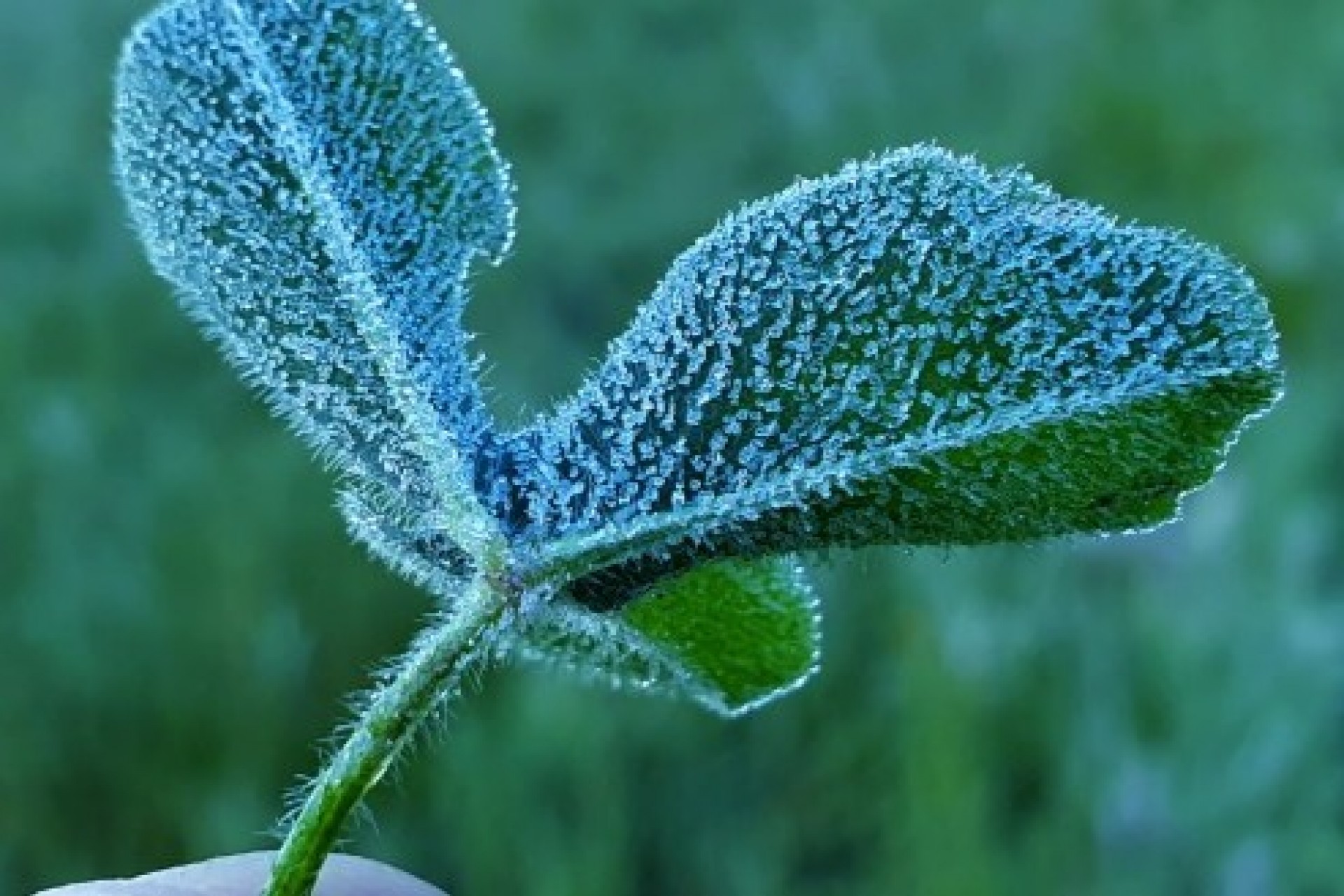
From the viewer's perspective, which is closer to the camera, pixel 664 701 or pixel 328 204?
pixel 328 204

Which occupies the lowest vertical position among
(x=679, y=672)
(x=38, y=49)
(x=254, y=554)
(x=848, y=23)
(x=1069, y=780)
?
(x=679, y=672)

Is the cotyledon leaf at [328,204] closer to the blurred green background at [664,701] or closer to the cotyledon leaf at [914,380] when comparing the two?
the cotyledon leaf at [914,380]

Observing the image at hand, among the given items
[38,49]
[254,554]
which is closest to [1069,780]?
[254,554]

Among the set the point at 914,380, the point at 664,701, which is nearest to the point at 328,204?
the point at 914,380

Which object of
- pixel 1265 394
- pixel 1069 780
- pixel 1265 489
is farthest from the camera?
pixel 1265 489

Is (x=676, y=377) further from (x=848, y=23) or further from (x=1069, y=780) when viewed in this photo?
(x=848, y=23)

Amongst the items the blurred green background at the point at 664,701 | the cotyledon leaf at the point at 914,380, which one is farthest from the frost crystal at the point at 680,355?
the blurred green background at the point at 664,701

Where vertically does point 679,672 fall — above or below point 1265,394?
below

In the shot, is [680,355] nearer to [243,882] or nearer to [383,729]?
[383,729]
